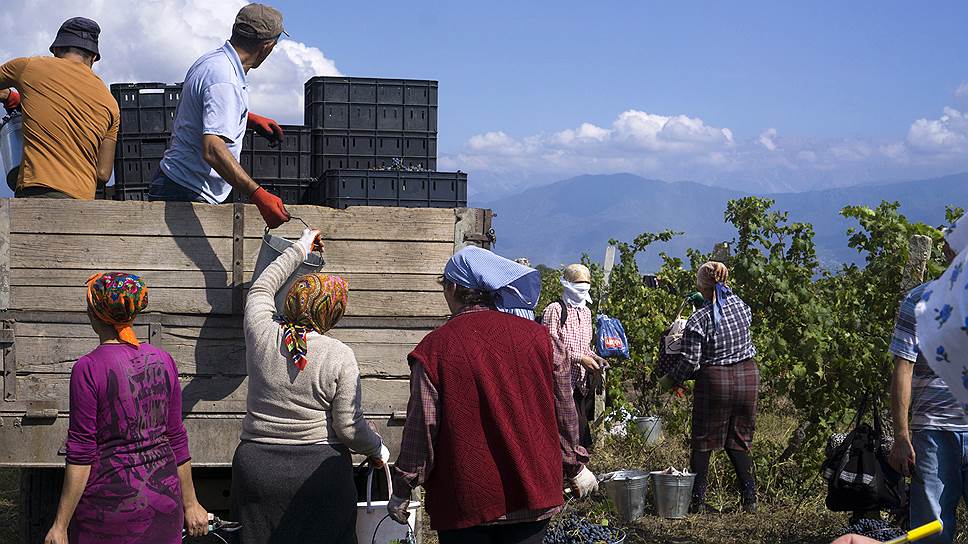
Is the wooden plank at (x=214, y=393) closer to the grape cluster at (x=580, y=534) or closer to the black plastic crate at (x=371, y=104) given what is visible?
the grape cluster at (x=580, y=534)

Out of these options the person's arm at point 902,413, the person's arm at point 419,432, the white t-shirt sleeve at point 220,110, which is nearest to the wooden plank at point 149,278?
the white t-shirt sleeve at point 220,110

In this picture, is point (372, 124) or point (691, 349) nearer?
point (372, 124)

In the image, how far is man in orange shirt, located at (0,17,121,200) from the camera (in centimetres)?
487

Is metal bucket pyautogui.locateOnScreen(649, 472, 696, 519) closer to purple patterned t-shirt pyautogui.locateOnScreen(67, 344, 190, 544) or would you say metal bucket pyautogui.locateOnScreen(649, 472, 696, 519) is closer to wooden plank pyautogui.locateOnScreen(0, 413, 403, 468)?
wooden plank pyautogui.locateOnScreen(0, 413, 403, 468)

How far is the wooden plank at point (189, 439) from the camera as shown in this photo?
441 cm

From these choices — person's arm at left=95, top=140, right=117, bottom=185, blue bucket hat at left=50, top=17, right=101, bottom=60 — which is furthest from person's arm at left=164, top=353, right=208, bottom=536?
blue bucket hat at left=50, top=17, right=101, bottom=60

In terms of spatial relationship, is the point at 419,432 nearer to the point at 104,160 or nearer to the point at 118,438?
the point at 118,438

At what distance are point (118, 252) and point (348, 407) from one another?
139 cm

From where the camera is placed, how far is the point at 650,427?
9.29 meters

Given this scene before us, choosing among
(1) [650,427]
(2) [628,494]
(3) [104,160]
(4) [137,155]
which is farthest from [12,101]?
(1) [650,427]

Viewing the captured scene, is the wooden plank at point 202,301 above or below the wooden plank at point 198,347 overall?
above

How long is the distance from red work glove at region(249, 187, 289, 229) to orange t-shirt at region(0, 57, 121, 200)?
111cm

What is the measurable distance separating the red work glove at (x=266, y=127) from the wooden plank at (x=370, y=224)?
110 centimetres

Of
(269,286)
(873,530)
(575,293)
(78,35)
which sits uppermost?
(78,35)
